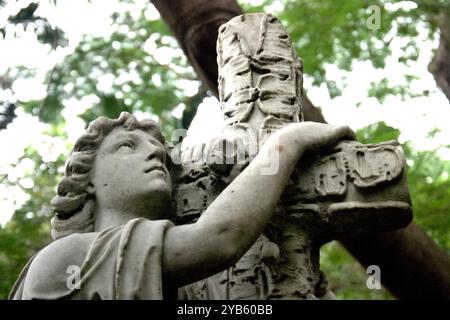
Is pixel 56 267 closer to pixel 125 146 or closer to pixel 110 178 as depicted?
pixel 110 178

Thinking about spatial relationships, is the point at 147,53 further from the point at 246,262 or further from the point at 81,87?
the point at 246,262

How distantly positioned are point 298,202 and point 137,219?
910 mm

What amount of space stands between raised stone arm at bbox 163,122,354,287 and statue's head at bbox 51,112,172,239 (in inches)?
16.0

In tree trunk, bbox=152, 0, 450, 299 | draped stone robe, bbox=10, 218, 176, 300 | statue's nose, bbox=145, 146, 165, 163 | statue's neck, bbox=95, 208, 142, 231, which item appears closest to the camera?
draped stone robe, bbox=10, 218, 176, 300

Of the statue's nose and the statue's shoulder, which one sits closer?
the statue's shoulder

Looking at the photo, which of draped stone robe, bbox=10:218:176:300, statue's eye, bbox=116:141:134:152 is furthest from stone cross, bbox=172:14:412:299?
draped stone robe, bbox=10:218:176:300

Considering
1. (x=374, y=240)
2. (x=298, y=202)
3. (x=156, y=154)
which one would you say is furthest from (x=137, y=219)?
(x=374, y=240)

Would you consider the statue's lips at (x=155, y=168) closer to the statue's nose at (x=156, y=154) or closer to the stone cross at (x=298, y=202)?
the statue's nose at (x=156, y=154)

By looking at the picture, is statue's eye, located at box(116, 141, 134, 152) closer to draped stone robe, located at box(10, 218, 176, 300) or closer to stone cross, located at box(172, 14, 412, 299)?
stone cross, located at box(172, 14, 412, 299)

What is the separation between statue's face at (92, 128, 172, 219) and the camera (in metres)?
3.84

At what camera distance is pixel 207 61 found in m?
7.18

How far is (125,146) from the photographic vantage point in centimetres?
401
